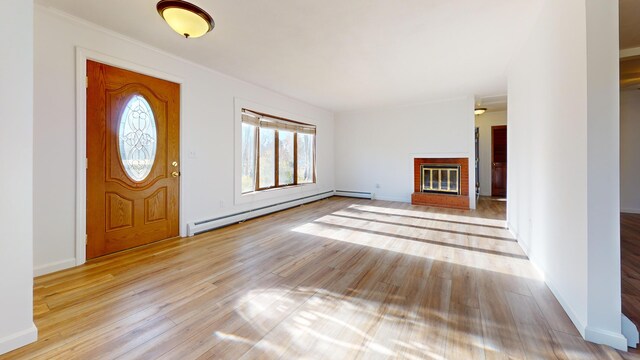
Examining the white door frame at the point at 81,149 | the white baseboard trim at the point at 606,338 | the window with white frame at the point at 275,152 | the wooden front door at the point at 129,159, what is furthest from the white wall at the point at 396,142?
the white door frame at the point at 81,149

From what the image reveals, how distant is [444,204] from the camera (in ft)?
18.7

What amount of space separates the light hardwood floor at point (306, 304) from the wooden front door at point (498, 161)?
488 cm

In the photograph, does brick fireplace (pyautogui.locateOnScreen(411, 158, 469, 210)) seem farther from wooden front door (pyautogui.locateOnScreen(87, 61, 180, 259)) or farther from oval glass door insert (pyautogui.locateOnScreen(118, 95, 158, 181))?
oval glass door insert (pyautogui.locateOnScreen(118, 95, 158, 181))

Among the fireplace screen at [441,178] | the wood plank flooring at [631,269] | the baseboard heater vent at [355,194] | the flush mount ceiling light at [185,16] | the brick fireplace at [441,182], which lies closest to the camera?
the wood plank flooring at [631,269]

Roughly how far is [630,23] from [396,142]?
4.14 m

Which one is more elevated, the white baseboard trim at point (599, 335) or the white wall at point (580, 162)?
the white wall at point (580, 162)

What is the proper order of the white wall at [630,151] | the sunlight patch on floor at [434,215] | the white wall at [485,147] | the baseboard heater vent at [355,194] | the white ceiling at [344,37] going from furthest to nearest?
1. the white wall at [485,147]
2. the baseboard heater vent at [355,194]
3. the white wall at [630,151]
4. the sunlight patch on floor at [434,215]
5. the white ceiling at [344,37]

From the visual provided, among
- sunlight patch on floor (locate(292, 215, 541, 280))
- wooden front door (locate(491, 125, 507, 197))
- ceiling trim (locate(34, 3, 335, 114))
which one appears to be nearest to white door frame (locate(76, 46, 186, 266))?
ceiling trim (locate(34, 3, 335, 114))

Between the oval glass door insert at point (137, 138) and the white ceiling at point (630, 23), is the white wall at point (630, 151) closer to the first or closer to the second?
the white ceiling at point (630, 23)

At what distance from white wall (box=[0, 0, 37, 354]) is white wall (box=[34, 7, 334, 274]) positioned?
115 centimetres

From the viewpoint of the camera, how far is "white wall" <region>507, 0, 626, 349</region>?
1.43 metres

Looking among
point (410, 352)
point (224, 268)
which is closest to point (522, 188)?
point (410, 352)

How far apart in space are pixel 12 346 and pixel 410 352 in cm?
228

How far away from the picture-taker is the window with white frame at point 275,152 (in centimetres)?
467
